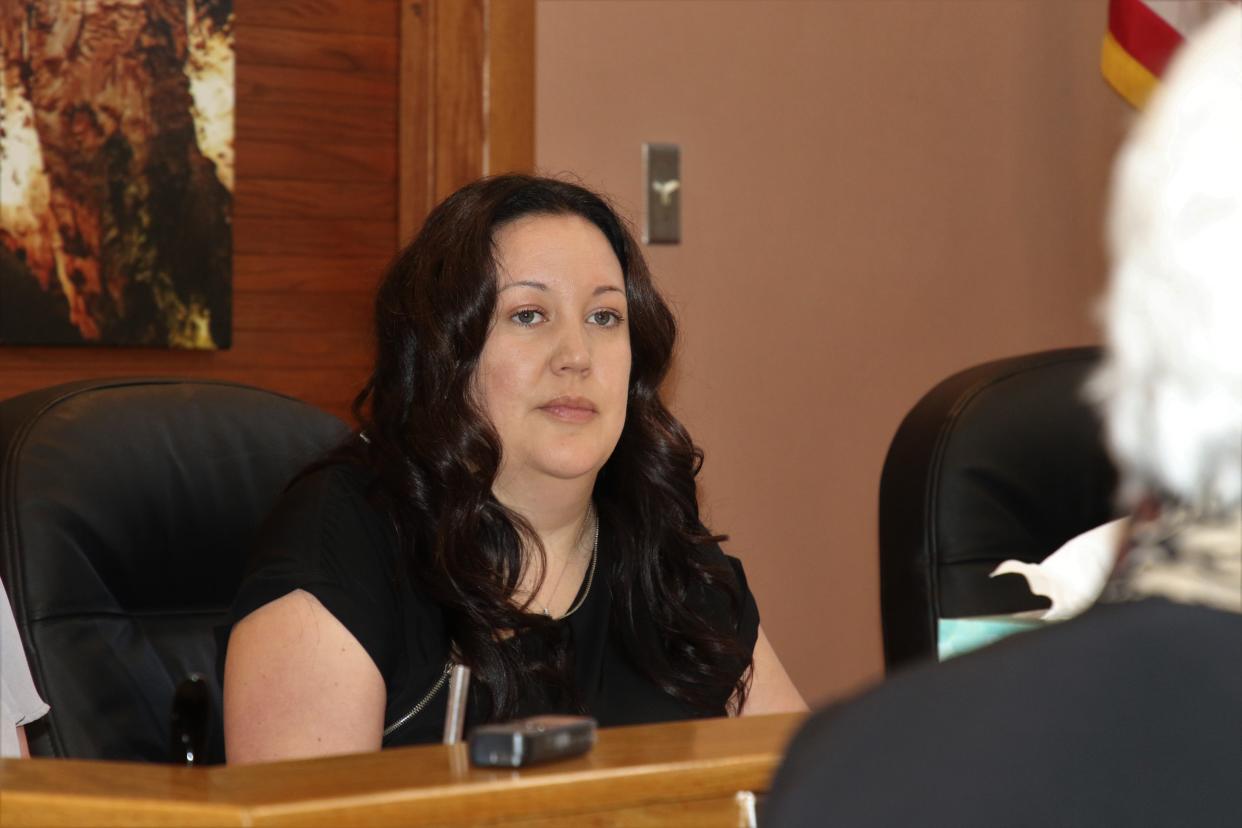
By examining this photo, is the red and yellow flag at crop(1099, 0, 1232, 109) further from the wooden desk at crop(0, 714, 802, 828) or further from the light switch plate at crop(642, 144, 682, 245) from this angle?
the wooden desk at crop(0, 714, 802, 828)

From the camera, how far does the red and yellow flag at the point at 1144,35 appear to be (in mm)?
3082

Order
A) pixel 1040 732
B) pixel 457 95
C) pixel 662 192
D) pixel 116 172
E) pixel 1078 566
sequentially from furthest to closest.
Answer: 1. pixel 662 192
2. pixel 457 95
3. pixel 116 172
4. pixel 1078 566
5. pixel 1040 732

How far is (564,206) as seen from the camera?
6.86 ft

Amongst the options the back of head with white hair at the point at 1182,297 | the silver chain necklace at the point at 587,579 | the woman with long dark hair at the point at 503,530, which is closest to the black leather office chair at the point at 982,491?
the woman with long dark hair at the point at 503,530

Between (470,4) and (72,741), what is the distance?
1.76m

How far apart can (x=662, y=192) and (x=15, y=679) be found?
1878 millimetres

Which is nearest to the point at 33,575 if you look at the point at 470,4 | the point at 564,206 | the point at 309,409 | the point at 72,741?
the point at 72,741

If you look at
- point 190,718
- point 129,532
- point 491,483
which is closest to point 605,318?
point 491,483

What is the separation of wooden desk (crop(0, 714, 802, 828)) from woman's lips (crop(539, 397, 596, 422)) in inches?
38.7

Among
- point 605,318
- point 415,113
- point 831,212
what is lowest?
point 605,318

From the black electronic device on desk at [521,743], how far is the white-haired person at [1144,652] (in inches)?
17.5

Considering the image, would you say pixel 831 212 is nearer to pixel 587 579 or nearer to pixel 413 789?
pixel 587 579

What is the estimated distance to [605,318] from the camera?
82.8 inches

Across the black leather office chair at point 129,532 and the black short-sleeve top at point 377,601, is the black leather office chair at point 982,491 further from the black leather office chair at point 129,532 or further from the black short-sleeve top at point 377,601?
the black leather office chair at point 129,532
